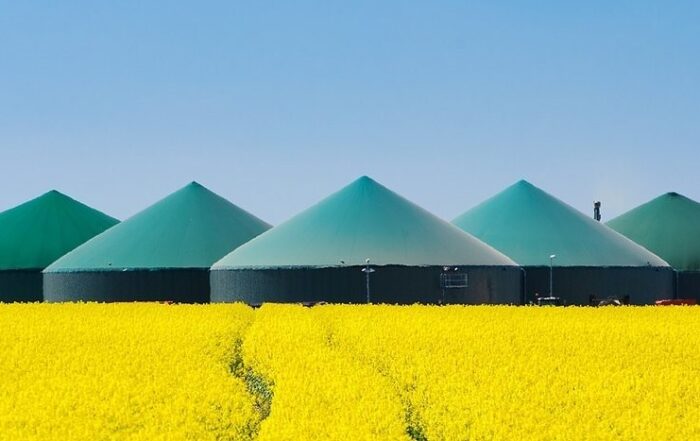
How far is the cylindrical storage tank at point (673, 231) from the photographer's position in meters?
110

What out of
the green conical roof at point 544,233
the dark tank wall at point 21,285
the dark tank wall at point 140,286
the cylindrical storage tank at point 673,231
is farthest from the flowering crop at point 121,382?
the cylindrical storage tank at point 673,231

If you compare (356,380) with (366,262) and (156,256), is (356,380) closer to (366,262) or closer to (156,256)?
(366,262)

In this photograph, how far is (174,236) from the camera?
96.9 m

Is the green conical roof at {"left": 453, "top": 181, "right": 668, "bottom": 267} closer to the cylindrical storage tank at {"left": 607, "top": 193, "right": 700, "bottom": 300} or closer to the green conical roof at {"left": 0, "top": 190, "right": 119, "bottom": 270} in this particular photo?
the cylindrical storage tank at {"left": 607, "top": 193, "right": 700, "bottom": 300}

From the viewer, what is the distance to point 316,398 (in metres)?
17.3

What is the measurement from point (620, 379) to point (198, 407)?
8.44m

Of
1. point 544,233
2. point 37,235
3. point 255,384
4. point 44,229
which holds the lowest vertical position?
point 255,384

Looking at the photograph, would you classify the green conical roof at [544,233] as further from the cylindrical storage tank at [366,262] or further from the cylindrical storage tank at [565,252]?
the cylindrical storage tank at [366,262]

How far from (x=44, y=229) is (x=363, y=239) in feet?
155

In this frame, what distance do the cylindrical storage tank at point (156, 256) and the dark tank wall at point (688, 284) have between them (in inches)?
1773

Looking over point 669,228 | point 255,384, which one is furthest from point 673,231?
point 255,384

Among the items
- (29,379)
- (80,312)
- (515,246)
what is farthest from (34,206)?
(29,379)

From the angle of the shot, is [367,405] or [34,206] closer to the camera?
[367,405]

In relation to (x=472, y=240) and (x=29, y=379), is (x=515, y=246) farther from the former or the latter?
(x=29, y=379)
